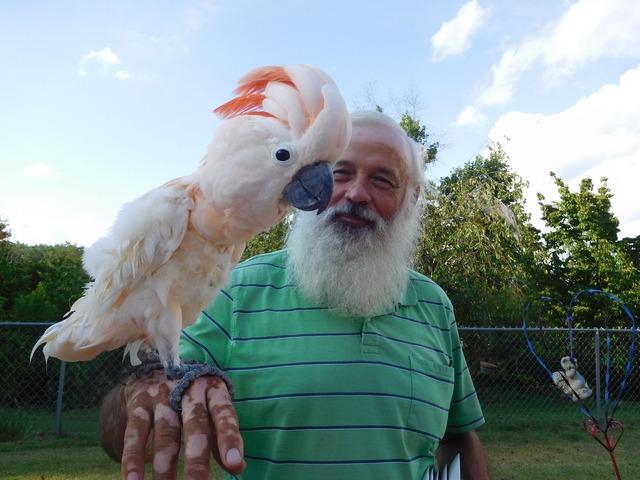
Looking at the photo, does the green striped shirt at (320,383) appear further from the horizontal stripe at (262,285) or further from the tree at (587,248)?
the tree at (587,248)

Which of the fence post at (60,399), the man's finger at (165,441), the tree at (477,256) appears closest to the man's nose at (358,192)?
the man's finger at (165,441)

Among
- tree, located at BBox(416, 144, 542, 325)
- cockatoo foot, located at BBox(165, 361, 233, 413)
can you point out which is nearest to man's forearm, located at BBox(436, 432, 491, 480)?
cockatoo foot, located at BBox(165, 361, 233, 413)

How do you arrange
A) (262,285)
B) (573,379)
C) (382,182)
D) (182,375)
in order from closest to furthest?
(182,375) → (262,285) → (382,182) → (573,379)

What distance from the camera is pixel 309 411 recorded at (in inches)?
59.8

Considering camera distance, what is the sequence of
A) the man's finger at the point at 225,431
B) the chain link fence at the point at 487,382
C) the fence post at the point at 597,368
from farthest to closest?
the fence post at the point at 597,368
the chain link fence at the point at 487,382
the man's finger at the point at 225,431

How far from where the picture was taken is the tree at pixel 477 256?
7.66 m

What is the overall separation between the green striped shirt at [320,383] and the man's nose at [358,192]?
352mm

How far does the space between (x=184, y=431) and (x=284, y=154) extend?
22.3 inches

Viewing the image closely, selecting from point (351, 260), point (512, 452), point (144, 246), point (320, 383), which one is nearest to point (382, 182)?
point (351, 260)

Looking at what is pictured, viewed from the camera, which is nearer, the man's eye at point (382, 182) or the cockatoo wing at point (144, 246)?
the cockatoo wing at point (144, 246)

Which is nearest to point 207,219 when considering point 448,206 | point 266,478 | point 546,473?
point 266,478

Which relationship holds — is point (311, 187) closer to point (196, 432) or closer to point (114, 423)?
point (196, 432)

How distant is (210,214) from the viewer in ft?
4.05

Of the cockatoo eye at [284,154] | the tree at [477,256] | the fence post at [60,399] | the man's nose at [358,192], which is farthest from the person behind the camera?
the tree at [477,256]
